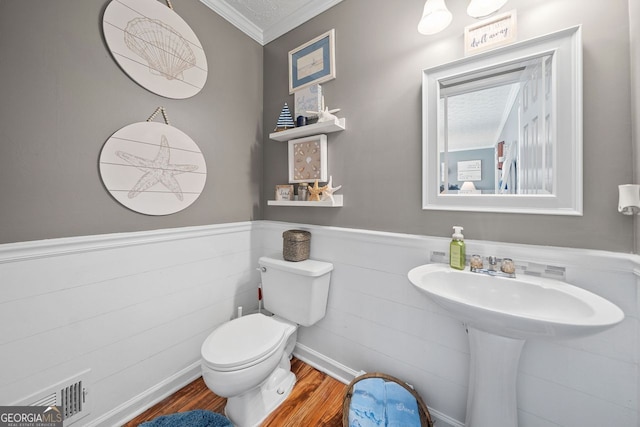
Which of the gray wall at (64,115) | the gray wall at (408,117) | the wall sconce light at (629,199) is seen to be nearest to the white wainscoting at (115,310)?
the gray wall at (64,115)

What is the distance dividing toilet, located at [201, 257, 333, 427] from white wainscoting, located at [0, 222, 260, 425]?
0.36 m

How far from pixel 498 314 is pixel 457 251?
1.33 ft

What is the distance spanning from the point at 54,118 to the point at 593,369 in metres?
2.50

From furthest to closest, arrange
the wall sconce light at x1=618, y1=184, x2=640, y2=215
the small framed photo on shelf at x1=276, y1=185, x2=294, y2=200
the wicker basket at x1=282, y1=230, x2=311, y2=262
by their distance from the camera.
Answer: the small framed photo on shelf at x1=276, y1=185, x2=294, y2=200
the wicker basket at x1=282, y1=230, x2=311, y2=262
the wall sconce light at x1=618, y1=184, x2=640, y2=215

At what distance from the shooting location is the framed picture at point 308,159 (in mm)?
1568

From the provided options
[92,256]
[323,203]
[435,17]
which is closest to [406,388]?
[323,203]

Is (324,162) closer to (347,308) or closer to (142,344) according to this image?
(347,308)

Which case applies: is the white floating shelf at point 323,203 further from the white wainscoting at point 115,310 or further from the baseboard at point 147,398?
the baseboard at point 147,398

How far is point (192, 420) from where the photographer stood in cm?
123

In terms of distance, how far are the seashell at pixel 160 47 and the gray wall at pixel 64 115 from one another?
13 cm

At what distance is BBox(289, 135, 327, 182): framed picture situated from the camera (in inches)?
61.7

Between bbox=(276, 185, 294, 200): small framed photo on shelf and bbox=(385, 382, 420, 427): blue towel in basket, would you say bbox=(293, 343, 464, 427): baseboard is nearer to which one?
bbox=(385, 382, 420, 427): blue towel in basket

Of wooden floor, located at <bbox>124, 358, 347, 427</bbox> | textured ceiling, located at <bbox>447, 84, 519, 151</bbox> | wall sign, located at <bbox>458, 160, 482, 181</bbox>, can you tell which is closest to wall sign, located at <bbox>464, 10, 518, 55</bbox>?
textured ceiling, located at <bbox>447, 84, 519, 151</bbox>

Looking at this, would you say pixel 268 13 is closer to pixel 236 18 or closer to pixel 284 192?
pixel 236 18
